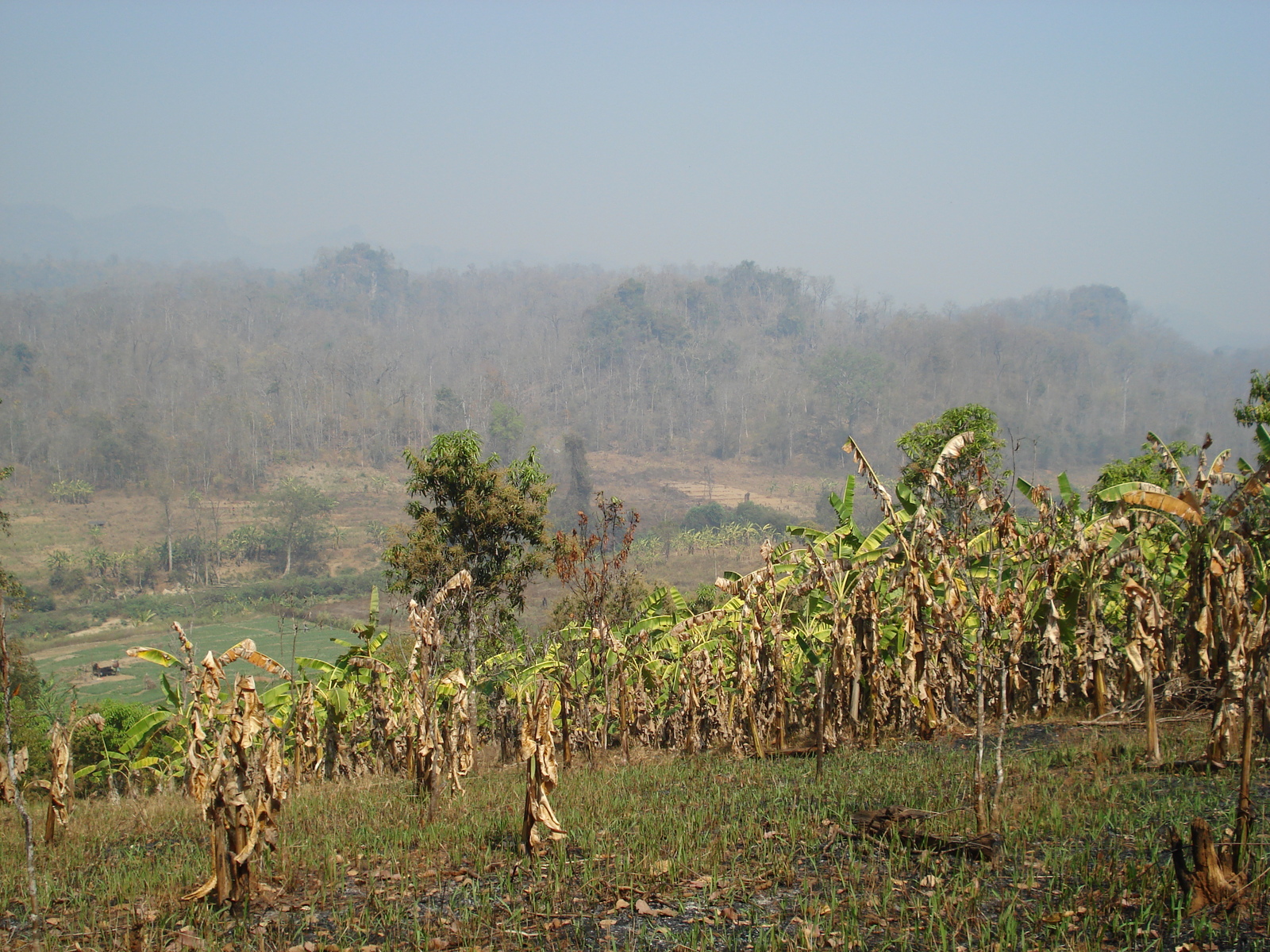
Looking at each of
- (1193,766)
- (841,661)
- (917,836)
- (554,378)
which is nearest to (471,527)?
(841,661)

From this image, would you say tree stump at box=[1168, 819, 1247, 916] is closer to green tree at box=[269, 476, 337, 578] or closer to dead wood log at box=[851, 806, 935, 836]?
dead wood log at box=[851, 806, 935, 836]

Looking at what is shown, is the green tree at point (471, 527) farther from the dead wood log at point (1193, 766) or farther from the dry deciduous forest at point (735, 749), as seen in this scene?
the dead wood log at point (1193, 766)

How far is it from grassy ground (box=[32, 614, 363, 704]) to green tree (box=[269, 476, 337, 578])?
1143 centimetres

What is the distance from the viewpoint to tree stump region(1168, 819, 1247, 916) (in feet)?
12.7

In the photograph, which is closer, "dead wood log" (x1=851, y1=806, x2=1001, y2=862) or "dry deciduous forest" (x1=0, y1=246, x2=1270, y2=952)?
"dry deciduous forest" (x1=0, y1=246, x2=1270, y2=952)

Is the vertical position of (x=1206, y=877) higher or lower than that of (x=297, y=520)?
higher

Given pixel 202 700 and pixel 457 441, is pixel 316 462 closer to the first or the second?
pixel 457 441

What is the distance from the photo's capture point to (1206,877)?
3.90 m

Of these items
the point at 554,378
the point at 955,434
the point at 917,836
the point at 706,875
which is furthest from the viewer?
the point at 554,378

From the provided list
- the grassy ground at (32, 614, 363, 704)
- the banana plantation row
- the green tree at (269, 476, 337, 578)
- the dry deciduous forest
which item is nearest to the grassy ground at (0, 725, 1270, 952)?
the dry deciduous forest

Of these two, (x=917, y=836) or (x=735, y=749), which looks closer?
(x=917, y=836)

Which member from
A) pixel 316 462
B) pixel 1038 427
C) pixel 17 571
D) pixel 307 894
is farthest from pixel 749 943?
pixel 1038 427

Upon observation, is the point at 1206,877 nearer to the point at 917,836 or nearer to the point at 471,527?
the point at 917,836

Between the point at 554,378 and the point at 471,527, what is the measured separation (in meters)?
101
